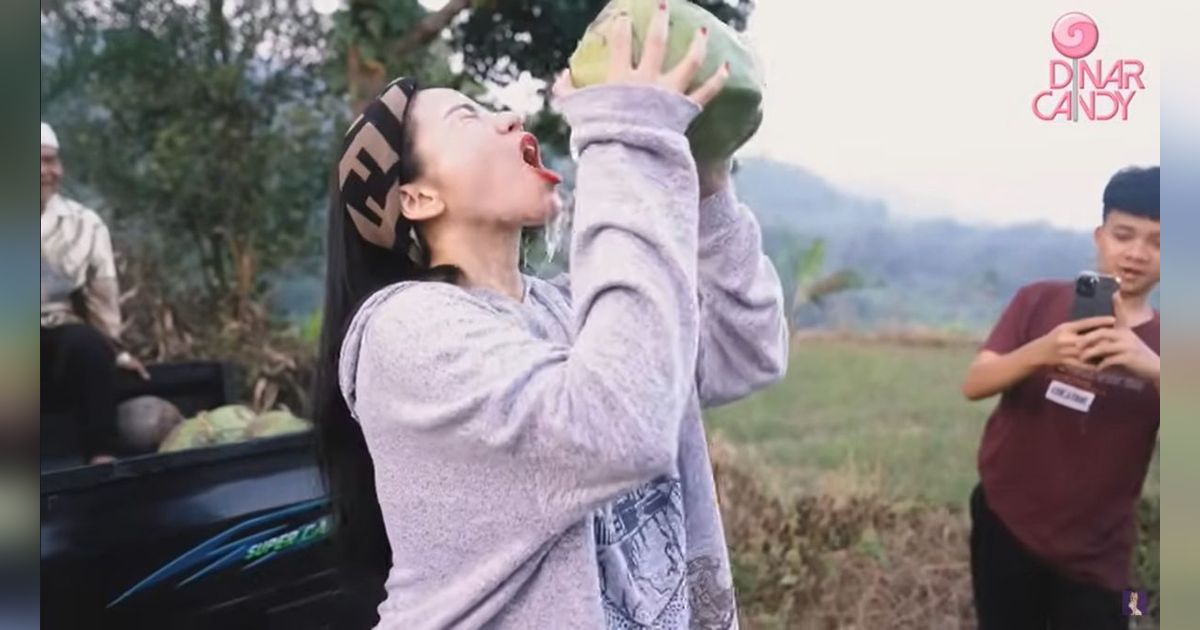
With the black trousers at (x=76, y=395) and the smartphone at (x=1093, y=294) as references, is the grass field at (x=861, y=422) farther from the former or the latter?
the black trousers at (x=76, y=395)

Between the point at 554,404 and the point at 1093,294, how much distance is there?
2.09 m

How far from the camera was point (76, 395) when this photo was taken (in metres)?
2.99

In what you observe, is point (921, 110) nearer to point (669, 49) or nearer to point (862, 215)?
point (862, 215)

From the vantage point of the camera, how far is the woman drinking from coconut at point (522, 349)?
3.02ft

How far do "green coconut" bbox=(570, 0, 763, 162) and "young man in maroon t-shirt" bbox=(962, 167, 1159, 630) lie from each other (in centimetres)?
172

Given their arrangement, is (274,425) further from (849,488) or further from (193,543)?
(849,488)

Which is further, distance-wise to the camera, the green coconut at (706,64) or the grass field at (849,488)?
the grass field at (849,488)

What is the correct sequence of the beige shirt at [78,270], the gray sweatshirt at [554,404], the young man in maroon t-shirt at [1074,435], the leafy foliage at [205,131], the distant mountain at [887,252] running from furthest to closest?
the leafy foliage at [205,131]
the beige shirt at [78,270]
the distant mountain at [887,252]
the young man in maroon t-shirt at [1074,435]
the gray sweatshirt at [554,404]

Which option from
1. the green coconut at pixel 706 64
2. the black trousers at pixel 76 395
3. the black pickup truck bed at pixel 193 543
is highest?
the green coconut at pixel 706 64

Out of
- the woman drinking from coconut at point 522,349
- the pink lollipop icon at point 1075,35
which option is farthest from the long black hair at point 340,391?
the pink lollipop icon at point 1075,35

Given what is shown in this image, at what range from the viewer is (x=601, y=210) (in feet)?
3.11

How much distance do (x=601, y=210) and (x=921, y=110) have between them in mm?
2100

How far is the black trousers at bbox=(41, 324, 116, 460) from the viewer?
2.96 meters

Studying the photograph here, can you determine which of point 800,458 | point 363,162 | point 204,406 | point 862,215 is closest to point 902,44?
point 862,215
